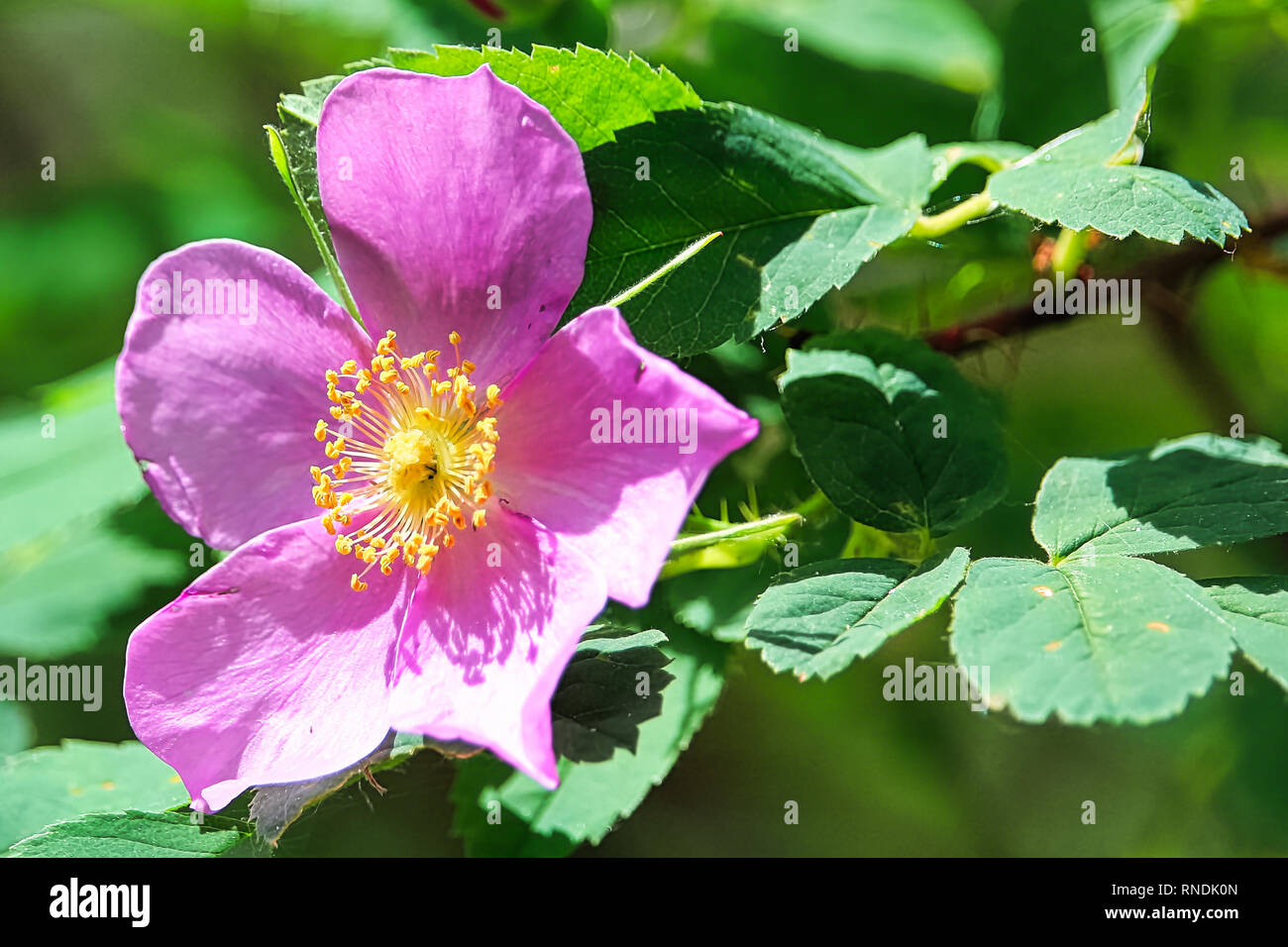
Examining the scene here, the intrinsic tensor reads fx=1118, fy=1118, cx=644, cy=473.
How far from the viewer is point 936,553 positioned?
37.0 inches

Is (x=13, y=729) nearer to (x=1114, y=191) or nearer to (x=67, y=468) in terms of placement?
(x=67, y=468)

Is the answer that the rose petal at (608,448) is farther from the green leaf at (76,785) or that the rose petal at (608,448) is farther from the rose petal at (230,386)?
the green leaf at (76,785)

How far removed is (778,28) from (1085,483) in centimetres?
91

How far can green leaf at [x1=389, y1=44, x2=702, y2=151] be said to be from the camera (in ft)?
3.03

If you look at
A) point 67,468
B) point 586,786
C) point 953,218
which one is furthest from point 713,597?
point 67,468

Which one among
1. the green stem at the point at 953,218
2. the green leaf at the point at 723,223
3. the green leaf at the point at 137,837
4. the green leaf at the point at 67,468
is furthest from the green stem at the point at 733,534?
the green leaf at the point at 67,468

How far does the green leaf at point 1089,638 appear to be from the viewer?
70 centimetres

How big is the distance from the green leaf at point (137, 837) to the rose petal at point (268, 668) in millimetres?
104

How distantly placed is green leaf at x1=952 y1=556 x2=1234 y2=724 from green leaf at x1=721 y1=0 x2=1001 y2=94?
0.90 meters

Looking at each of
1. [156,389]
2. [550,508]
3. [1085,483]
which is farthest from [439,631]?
[1085,483]

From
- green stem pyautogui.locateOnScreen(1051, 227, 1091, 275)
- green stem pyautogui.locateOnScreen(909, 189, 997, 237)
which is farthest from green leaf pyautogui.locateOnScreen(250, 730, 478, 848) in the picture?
green stem pyautogui.locateOnScreen(1051, 227, 1091, 275)

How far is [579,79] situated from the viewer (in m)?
0.93

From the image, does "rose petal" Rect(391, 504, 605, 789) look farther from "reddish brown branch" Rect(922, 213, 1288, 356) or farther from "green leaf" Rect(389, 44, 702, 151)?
"reddish brown branch" Rect(922, 213, 1288, 356)

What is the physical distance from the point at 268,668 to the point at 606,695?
28 cm
